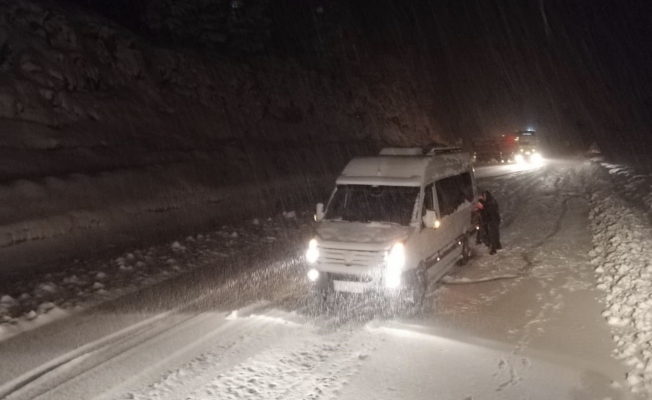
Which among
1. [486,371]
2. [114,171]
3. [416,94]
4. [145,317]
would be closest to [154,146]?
[114,171]

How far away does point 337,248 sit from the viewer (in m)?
8.36

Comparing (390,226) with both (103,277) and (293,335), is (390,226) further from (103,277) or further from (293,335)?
(103,277)

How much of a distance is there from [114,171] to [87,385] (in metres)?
13.3

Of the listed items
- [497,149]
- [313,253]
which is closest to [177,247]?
[313,253]

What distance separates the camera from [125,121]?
22.0m

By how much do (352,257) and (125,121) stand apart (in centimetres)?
1634

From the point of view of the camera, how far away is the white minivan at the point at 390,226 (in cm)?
817

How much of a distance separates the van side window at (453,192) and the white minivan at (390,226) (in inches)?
0.9

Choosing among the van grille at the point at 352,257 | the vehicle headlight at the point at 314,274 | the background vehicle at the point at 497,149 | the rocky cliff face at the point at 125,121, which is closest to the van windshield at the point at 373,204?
the van grille at the point at 352,257

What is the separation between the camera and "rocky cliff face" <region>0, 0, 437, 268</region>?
661 inches

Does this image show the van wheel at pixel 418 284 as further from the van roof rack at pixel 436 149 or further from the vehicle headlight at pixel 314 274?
the van roof rack at pixel 436 149

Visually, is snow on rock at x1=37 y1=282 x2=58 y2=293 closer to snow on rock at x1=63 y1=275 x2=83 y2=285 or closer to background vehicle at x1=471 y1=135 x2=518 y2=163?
snow on rock at x1=63 y1=275 x2=83 y2=285

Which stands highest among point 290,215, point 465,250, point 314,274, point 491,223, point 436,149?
point 436,149

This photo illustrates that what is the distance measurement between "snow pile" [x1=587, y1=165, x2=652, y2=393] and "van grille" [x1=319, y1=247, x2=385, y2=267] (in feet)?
10.3
